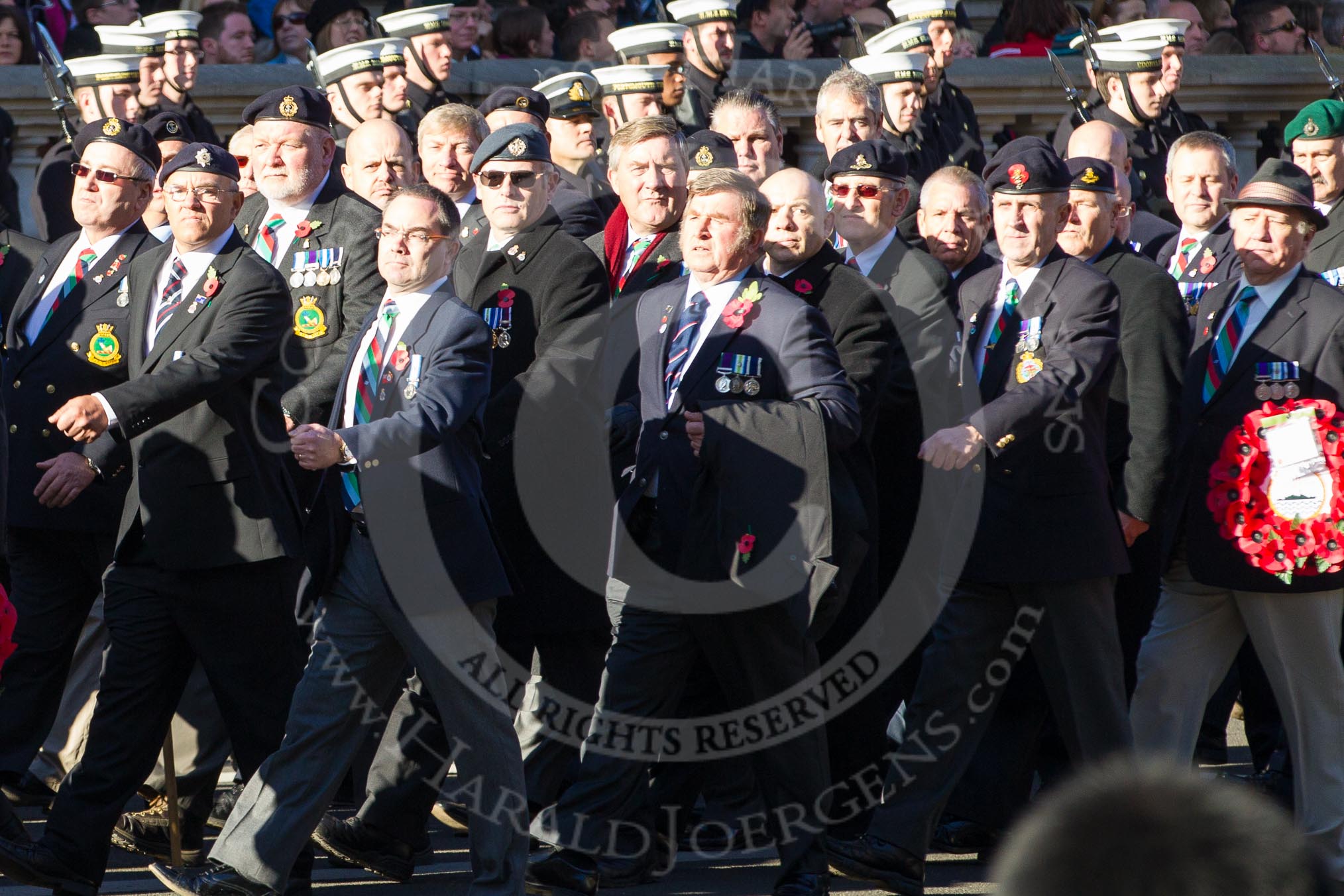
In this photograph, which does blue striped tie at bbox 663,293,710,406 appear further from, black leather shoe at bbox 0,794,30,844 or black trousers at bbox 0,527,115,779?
black leather shoe at bbox 0,794,30,844

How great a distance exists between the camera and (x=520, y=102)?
732 cm

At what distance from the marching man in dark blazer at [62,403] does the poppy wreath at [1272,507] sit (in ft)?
10.6

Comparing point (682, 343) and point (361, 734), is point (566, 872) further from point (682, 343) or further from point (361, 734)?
point (682, 343)

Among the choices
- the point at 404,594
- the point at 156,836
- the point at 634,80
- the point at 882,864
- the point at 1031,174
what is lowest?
the point at 156,836

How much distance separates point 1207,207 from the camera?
24.2 ft

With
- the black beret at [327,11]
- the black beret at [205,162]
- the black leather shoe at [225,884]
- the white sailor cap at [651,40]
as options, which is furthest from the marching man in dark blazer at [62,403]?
the black beret at [327,11]

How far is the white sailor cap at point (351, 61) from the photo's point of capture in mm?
7988

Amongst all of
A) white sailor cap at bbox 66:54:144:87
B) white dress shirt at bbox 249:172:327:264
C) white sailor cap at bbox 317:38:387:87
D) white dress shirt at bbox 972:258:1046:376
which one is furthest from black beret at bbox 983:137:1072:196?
white sailor cap at bbox 66:54:144:87

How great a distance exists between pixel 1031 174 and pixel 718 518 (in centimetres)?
143

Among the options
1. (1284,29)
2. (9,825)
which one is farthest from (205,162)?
(1284,29)

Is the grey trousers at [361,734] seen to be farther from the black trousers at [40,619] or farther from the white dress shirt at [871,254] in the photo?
the white dress shirt at [871,254]

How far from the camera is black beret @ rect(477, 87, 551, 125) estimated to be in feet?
24.0

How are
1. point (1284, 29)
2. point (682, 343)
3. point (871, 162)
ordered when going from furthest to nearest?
point (1284, 29) < point (871, 162) < point (682, 343)

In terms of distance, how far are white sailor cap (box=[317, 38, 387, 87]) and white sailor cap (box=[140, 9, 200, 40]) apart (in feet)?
2.17
